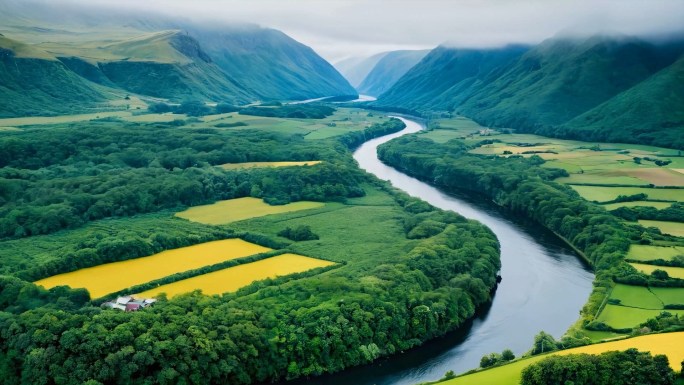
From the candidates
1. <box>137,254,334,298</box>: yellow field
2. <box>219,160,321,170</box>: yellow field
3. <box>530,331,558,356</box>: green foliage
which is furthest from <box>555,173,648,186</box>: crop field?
<box>530,331,558,356</box>: green foliage

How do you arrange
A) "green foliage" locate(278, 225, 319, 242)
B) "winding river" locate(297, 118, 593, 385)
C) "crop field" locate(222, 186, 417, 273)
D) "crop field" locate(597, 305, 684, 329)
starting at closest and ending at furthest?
"winding river" locate(297, 118, 593, 385), "crop field" locate(597, 305, 684, 329), "crop field" locate(222, 186, 417, 273), "green foliage" locate(278, 225, 319, 242)

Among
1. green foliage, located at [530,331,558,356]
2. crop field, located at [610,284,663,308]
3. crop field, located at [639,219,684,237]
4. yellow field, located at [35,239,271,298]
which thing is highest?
crop field, located at [639,219,684,237]

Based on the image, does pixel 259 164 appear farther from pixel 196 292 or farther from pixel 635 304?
pixel 635 304

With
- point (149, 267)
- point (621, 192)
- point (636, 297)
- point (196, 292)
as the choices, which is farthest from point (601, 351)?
point (621, 192)

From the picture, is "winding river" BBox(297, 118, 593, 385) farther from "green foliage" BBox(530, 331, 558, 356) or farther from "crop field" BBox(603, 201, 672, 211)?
"crop field" BBox(603, 201, 672, 211)

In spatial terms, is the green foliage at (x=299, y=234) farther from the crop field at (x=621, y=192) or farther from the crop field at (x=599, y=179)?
the crop field at (x=599, y=179)

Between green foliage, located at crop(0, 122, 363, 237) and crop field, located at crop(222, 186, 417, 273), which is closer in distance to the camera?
crop field, located at crop(222, 186, 417, 273)

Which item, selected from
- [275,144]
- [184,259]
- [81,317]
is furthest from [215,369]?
[275,144]

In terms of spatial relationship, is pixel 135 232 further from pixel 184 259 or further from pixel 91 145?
pixel 91 145
